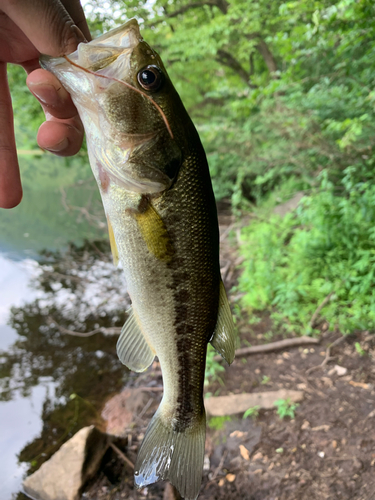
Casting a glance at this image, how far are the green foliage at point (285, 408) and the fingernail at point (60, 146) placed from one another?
3.00 metres

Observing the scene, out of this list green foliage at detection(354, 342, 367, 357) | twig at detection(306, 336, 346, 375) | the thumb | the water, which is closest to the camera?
the thumb

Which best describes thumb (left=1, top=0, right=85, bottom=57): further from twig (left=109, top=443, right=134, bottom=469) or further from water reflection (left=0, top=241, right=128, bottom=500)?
water reflection (left=0, top=241, right=128, bottom=500)

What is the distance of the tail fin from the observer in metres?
1.35

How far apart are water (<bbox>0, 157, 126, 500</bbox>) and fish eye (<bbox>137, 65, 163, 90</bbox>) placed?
407 cm

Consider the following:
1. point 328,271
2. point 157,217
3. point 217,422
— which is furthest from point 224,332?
point 328,271

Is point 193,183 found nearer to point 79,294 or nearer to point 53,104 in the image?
point 53,104

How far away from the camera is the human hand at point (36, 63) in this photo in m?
1.25

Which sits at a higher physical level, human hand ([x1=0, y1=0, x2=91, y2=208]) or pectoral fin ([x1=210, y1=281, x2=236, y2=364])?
human hand ([x1=0, y1=0, x2=91, y2=208])

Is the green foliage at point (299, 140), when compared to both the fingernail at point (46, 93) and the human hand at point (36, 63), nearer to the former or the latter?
the human hand at point (36, 63)

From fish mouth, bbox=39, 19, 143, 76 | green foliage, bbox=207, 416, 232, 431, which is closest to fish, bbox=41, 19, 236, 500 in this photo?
fish mouth, bbox=39, 19, 143, 76

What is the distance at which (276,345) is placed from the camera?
387 centimetres

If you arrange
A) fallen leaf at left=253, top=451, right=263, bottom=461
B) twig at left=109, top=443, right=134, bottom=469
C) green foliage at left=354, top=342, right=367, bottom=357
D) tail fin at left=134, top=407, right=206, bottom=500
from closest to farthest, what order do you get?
tail fin at left=134, top=407, right=206, bottom=500
fallen leaf at left=253, top=451, right=263, bottom=461
twig at left=109, top=443, right=134, bottom=469
green foliage at left=354, top=342, right=367, bottom=357

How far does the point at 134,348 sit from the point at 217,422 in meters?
2.42

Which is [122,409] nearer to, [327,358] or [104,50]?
[327,358]
